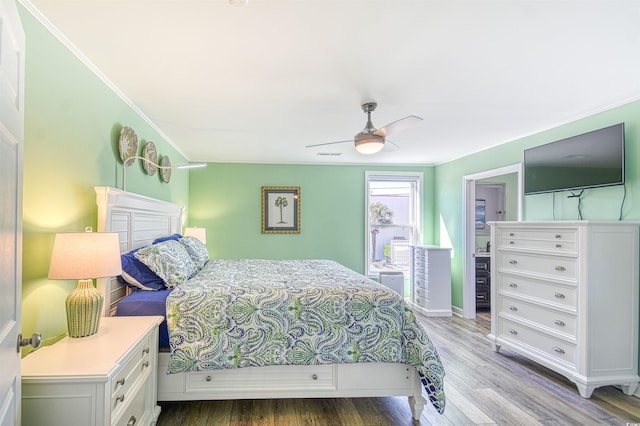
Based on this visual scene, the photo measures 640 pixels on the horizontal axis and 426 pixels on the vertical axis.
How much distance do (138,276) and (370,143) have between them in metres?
2.04

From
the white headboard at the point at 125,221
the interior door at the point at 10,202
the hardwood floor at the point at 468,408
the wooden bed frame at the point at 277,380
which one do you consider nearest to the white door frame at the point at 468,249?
the hardwood floor at the point at 468,408

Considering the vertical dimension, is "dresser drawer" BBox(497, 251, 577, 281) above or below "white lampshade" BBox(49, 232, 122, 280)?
below

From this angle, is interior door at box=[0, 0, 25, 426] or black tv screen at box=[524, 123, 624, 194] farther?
black tv screen at box=[524, 123, 624, 194]

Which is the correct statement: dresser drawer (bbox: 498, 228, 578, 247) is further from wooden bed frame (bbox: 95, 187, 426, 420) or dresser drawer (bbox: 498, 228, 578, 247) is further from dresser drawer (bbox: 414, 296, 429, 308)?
dresser drawer (bbox: 414, 296, 429, 308)

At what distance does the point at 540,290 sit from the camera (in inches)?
119

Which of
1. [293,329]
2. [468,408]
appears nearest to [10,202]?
[293,329]

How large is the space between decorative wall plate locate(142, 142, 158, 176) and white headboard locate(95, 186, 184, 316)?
12.9 inches

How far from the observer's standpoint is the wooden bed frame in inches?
89.6

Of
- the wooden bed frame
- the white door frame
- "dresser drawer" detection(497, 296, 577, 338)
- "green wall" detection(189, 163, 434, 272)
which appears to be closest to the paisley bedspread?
the wooden bed frame

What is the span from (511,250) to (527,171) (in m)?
0.94

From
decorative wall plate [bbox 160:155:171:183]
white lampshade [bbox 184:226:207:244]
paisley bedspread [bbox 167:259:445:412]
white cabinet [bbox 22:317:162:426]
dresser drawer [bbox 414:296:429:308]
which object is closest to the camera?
white cabinet [bbox 22:317:162:426]

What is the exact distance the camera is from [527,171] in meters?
3.67

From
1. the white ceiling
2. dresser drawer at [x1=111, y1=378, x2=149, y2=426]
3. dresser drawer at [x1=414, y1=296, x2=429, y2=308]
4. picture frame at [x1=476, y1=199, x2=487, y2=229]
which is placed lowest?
dresser drawer at [x1=414, y1=296, x2=429, y2=308]

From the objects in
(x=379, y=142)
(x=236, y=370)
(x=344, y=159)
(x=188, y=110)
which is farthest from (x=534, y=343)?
(x=188, y=110)
